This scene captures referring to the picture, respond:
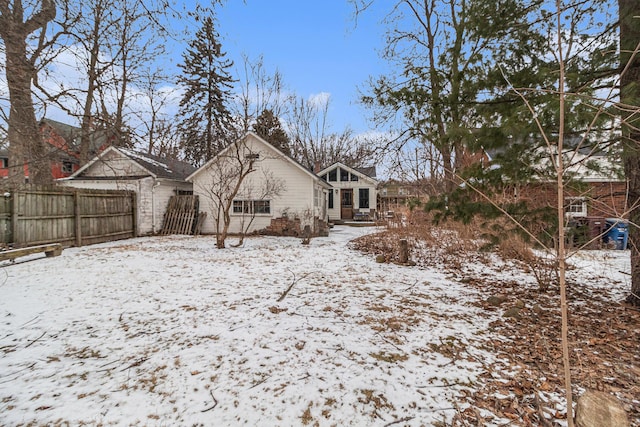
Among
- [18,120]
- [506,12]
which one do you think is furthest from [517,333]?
[18,120]

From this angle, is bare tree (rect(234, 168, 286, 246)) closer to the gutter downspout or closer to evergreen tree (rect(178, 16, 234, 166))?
the gutter downspout

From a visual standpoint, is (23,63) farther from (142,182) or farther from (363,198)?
(363,198)

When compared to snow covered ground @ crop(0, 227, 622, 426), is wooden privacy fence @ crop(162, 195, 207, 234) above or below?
above

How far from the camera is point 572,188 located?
12.8 ft

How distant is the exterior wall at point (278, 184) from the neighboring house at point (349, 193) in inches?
338

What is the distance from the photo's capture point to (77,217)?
31.2 ft

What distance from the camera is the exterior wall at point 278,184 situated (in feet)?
43.5

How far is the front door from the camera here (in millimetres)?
22484

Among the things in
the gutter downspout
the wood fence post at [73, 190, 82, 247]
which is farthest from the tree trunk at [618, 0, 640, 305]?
the gutter downspout

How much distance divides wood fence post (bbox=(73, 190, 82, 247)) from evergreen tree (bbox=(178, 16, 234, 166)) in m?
13.0

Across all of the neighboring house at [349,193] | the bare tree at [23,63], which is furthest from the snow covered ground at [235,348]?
the neighboring house at [349,193]

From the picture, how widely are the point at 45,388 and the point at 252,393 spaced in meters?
1.83

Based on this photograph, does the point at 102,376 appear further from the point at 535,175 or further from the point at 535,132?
the point at 535,175

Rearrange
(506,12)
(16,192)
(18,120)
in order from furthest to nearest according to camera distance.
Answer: (16,192) → (506,12) → (18,120)
